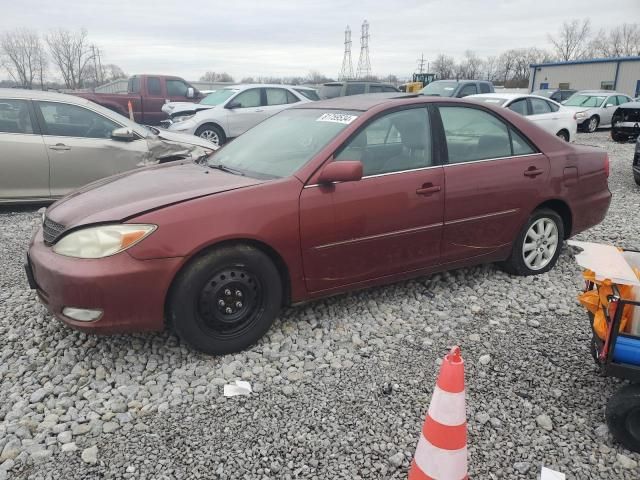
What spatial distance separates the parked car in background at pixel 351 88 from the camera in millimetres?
14398

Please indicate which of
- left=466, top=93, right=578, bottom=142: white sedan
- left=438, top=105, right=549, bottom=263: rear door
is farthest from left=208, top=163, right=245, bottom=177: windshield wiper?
left=466, top=93, right=578, bottom=142: white sedan

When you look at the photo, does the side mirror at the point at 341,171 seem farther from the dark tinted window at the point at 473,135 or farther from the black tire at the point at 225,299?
the dark tinted window at the point at 473,135

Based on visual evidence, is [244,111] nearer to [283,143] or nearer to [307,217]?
[283,143]

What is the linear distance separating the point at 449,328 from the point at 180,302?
186cm

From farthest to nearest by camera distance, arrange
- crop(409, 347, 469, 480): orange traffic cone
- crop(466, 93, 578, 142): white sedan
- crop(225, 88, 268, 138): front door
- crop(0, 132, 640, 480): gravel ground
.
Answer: crop(225, 88, 268, 138): front door < crop(466, 93, 578, 142): white sedan < crop(0, 132, 640, 480): gravel ground < crop(409, 347, 469, 480): orange traffic cone

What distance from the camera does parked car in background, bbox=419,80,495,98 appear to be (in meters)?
14.2

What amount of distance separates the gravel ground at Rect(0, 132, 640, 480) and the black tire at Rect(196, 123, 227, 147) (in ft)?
26.2

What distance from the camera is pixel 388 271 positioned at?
3.64 meters

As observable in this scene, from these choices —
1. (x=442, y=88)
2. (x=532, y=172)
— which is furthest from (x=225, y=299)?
(x=442, y=88)

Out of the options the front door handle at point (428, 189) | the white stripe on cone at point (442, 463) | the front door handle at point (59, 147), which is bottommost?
the white stripe on cone at point (442, 463)

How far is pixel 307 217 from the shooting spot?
3207mm

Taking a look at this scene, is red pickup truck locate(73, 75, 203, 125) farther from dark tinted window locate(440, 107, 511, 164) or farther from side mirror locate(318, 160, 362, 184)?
side mirror locate(318, 160, 362, 184)

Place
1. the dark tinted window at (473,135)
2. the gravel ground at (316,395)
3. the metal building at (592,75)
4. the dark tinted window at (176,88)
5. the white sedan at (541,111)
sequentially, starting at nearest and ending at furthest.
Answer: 1. the gravel ground at (316,395)
2. the dark tinted window at (473,135)
3. the white sedan at (541,111)
4. the dark tinted window at (176,88)
5. the metal building at (592,75)

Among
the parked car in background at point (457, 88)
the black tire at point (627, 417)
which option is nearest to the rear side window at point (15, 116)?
the black tire at point (627, 417)
